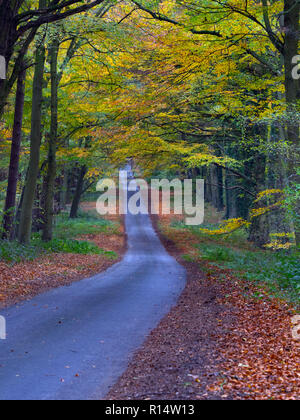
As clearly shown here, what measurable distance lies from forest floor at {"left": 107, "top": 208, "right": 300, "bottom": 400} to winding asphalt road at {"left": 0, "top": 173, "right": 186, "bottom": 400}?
0.38 m

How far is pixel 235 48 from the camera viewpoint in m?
13.1

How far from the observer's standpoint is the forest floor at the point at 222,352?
5.18m

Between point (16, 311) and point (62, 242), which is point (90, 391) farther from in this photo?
point (62, 242)

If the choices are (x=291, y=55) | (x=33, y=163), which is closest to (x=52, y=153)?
(x=33, y=163)

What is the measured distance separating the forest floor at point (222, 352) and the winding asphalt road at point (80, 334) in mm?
378

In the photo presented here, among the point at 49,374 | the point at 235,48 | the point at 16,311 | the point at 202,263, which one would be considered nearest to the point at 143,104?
A: the point at 235,48

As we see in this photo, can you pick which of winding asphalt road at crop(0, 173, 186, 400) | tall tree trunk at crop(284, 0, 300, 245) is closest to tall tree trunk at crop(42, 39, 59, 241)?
winding asphalt road at crop(0, 173, 186, 400)

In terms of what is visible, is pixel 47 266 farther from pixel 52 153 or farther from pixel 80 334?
pixel 80 334

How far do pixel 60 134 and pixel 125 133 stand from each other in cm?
468

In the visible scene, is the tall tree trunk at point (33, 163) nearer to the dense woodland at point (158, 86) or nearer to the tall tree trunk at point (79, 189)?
the dense woodland at point (158, 86)

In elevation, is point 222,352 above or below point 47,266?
below

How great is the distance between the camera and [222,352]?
259 inches

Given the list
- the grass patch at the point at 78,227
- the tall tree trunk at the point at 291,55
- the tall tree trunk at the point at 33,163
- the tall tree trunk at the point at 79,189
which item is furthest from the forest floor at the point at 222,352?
the tall tree trunk at the point at 79,189

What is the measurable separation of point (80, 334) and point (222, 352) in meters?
2.93
